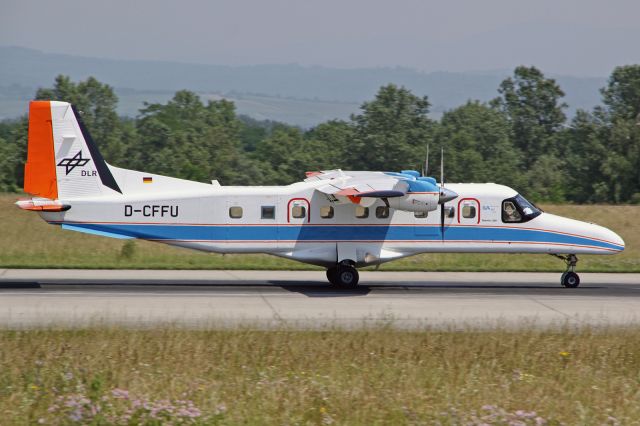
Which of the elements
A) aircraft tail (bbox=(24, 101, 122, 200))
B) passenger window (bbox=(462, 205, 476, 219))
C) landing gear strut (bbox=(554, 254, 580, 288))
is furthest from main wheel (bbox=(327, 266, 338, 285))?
landing gear strut (bbox=(554, 254, 580, 288))

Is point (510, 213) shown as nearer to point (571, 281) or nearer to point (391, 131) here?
point (571, 281)

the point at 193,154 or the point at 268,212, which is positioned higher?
the point at 193,154

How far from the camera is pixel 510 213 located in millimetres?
24250

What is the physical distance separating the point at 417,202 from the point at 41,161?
31.9ft

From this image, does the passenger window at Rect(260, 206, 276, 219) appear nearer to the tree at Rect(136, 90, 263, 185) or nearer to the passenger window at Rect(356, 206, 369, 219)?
the passenger window at Rect(356, 206, 369, 219)

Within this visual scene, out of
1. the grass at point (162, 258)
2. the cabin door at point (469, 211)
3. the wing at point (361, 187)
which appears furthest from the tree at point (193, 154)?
the cabin door at point (469, 211)

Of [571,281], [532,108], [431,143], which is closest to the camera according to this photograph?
[571,281]

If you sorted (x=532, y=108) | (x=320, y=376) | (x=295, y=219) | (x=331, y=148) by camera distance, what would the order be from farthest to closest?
(x=532, y=108) < (x=331, y=148) < (x=295, y=219) < (x=320, y=376)

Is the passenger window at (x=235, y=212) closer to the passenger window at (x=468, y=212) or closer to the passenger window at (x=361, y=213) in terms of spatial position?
the passenger window at (x=361, y=213)

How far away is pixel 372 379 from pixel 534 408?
7.68 ft

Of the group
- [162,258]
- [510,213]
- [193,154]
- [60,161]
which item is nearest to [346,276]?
[510,213]

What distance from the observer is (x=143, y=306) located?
64.7 feet

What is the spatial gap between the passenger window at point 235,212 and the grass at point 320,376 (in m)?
7.14

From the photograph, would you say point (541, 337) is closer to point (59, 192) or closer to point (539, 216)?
point (539, 216)
